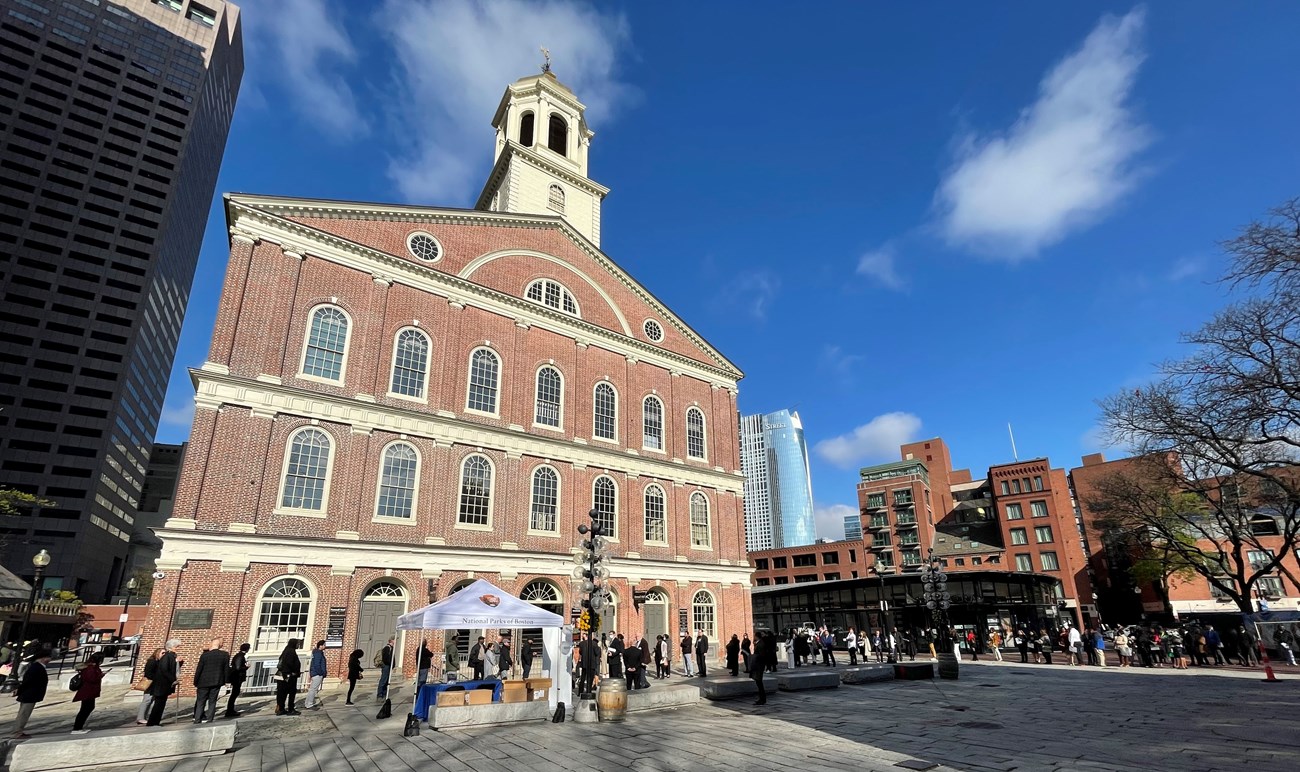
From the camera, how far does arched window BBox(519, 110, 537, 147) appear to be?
38.1 meters

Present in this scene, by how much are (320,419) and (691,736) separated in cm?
1710

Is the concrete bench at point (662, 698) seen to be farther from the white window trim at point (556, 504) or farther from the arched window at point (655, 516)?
the arched window at point (655, 516)

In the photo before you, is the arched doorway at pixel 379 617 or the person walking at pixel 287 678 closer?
the person walking at pixel 287 678

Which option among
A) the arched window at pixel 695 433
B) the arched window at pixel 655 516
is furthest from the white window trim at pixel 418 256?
the arched window at pixel 695 433

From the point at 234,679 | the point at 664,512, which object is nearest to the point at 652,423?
the point at 664,512

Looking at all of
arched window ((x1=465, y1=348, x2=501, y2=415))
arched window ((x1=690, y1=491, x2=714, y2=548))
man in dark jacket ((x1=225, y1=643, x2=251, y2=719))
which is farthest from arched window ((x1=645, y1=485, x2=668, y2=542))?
man in dark jacket ((x1=225, y1=643, x2=251, y2=719))

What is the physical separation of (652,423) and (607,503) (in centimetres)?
567

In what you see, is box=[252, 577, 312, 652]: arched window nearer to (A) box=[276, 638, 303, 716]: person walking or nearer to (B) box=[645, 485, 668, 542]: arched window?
(A) box=[276, 638, 303, 716]: person walking

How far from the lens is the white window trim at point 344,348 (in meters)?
21.9

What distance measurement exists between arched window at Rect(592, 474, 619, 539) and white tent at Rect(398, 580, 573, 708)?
12.3 metres

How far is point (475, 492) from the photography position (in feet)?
80.3

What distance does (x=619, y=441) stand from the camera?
3009cm

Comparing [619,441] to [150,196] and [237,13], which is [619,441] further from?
[237,13]

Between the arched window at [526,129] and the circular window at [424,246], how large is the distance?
14478mm
